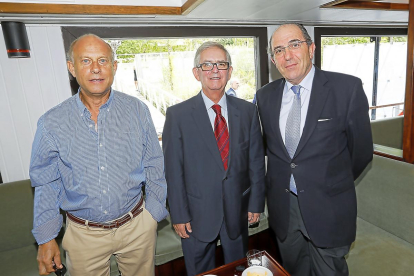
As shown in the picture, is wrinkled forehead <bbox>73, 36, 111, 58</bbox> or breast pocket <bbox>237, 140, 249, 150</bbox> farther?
breast pocket <bbox>237, 140, 249, 150</bbox>

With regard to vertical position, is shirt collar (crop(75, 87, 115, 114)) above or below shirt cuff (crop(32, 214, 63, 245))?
above

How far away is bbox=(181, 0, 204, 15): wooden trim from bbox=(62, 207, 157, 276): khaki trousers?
1.47m

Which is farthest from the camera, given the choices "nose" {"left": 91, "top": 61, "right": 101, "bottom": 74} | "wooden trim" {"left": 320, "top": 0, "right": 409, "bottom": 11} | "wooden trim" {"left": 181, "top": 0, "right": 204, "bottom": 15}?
"wooden trim" {"left": 320, "top": 0, "right": 409, "bottom": 11}

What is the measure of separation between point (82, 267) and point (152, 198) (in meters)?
0.54

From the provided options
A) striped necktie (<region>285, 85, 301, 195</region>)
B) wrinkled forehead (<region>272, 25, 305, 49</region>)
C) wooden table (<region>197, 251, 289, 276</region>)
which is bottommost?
wooden table (<region>197, 251, 289, 276</region>)

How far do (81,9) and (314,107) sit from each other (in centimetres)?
177

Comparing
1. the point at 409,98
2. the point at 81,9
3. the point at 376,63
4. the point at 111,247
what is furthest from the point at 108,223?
the point at 376,63

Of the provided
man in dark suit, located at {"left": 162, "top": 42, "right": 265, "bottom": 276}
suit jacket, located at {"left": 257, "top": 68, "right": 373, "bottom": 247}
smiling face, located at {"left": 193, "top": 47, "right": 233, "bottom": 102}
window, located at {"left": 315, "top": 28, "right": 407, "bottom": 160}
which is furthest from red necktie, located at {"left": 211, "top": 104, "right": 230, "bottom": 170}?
window, located at {"left": 315, "top": 28, "right": 407, "bottom": 160}

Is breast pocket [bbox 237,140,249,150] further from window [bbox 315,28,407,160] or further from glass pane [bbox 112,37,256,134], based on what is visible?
window [bbox 315,28,407,160]

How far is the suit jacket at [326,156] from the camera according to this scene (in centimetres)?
149

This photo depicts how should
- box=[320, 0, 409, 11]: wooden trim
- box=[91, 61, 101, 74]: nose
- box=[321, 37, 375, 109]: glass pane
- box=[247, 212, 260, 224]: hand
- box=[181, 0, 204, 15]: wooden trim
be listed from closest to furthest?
box=[91, 61, 101, 74]: nose, box=[247, 212, 260, 224]: hand, box=[181, 0, 204, 15]: wooden trim, box=[320, 0, 409, 11]: wooden trim, box=[321, 37, 375, 109]: glass pane

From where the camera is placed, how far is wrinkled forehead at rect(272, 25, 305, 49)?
1.52m

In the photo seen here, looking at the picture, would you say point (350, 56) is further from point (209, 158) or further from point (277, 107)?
→ point (209, 158)

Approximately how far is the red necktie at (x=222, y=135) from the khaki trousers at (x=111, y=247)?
1.94 ft
